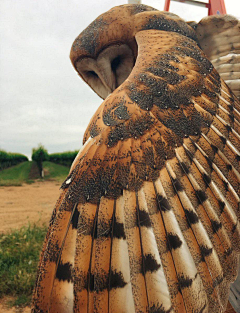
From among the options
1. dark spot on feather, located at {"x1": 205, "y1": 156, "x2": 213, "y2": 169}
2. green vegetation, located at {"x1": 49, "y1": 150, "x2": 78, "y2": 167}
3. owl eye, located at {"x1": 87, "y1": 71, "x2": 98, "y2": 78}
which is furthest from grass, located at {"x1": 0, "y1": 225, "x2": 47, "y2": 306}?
green vegetation, located at {"x1": 49, "y1": 150, "x2": 78, "y2": 167}

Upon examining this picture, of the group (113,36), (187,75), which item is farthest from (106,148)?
(113,36)

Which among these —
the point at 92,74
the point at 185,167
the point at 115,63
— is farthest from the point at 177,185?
the point at 92,74

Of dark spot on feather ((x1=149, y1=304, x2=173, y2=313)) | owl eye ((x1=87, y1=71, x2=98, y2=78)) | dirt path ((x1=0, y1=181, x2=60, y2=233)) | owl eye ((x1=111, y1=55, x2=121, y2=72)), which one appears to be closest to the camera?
dark spot on feather ((x1=149, y1=304, x2=173, y2=313))

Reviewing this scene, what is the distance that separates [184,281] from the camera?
1.83ft

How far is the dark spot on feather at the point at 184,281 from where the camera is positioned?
21.9 inches

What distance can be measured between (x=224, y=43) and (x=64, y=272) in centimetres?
125

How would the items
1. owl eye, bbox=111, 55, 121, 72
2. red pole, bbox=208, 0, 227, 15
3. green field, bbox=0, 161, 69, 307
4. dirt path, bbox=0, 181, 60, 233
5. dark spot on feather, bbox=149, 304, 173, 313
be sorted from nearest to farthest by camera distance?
dark spot on feather, bbox=149, 304, 173, 313, owl eye, bbox=111, 55, 121, 72, green field, bbox=0, 161, 69, 307, red pole, bbox=208, 0, 227, 15, dirt path, bbox=0, 181, 60, 233

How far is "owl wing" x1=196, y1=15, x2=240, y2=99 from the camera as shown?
1.20 m

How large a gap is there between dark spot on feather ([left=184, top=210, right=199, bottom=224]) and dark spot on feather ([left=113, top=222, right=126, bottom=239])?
0.16 meters

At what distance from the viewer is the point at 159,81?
0.75 meters

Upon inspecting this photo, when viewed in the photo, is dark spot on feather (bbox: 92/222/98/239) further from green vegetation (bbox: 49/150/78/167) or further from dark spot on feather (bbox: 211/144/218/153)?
green vegetation (bbox: 49/150/78/167)

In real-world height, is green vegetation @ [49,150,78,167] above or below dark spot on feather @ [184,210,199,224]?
below

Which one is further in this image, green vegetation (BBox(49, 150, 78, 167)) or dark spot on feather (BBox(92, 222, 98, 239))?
green vegetation (BBox(49, 150, 78, 167))

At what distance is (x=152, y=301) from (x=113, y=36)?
3.60 ft
